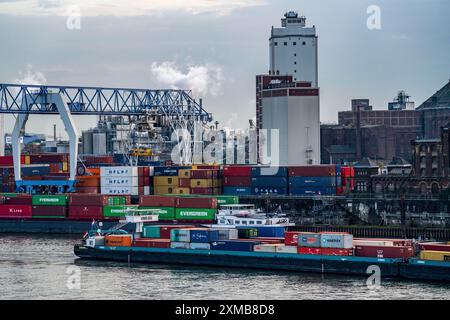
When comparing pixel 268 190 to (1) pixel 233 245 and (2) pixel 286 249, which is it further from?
(2) pixel 286 249

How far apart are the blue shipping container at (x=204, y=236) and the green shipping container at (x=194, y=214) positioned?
33.2 feet

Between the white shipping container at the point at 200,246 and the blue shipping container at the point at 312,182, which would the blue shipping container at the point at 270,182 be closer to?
the blue shipping container at the point at 312,182

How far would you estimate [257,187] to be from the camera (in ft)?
181

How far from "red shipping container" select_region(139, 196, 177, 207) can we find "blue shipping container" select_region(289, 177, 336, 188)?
725cm

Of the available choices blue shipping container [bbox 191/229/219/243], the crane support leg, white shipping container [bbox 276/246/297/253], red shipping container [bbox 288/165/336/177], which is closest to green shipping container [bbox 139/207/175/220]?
red shipping container [bbox 288/165/336/177]

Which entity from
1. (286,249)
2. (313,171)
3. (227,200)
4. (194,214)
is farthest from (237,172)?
(286,249)

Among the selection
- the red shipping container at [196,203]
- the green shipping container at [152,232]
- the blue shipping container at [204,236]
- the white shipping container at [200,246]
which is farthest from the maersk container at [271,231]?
the red shipping container at [196,203]

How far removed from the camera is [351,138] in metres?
84.6

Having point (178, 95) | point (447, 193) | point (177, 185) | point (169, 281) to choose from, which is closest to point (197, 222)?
point (177, 185)

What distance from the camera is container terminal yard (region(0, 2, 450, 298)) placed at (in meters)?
36.8

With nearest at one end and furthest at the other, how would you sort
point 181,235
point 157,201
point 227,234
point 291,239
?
point 291,239 → point 227,234 → point 181,235 → point 157,201

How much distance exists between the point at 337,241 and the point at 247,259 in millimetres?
3616

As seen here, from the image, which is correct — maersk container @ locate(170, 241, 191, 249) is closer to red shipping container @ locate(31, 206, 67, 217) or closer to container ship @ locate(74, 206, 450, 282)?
container ship @ locate(74, 206, 450, 282)
